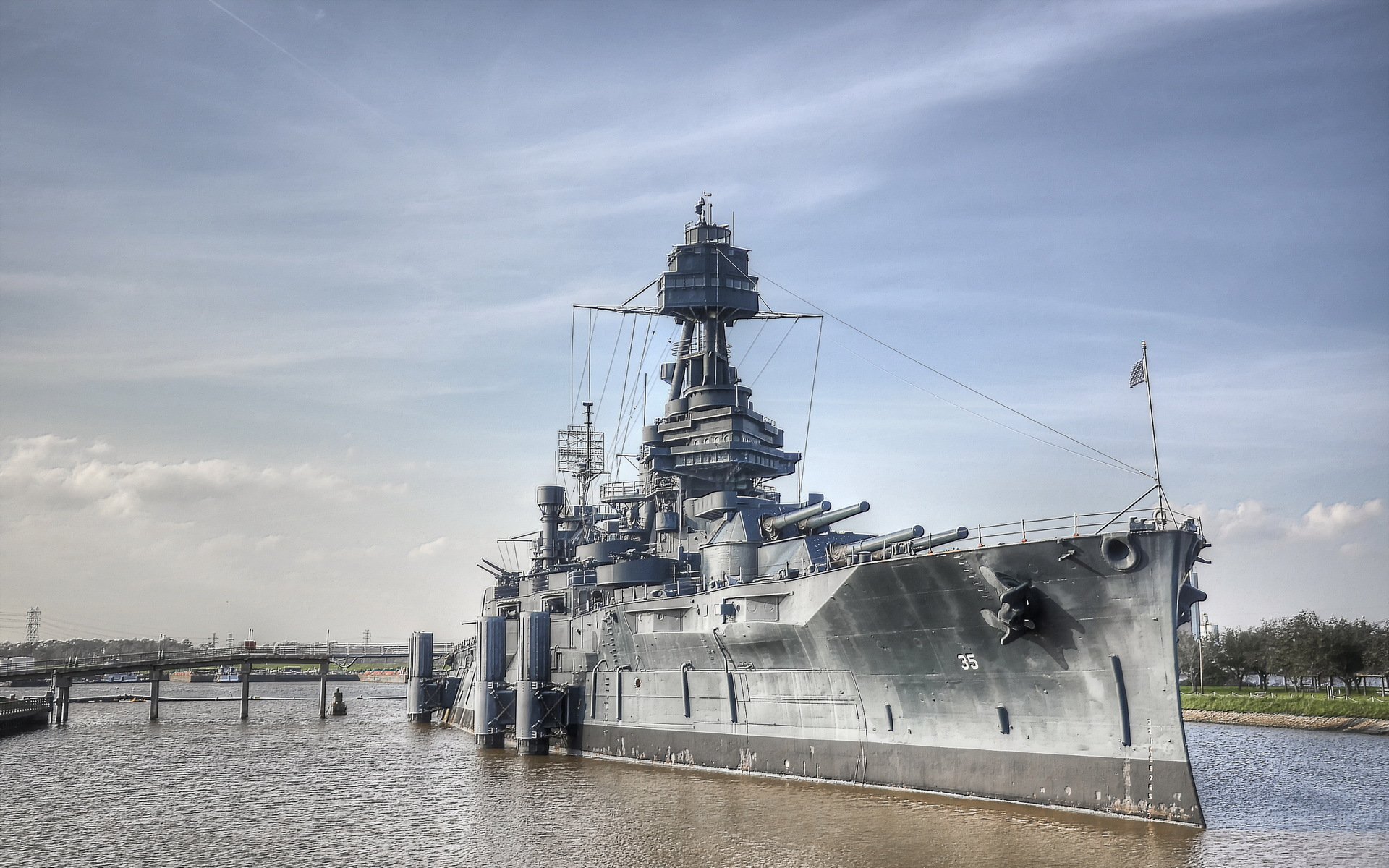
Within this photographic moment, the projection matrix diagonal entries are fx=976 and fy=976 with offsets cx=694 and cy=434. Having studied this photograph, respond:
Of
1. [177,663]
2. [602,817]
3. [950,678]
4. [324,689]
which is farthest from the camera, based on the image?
[324,689]

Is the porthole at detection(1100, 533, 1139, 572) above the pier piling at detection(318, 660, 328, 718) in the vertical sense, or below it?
above

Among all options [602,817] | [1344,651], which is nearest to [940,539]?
[602,817]

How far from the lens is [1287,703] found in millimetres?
44125

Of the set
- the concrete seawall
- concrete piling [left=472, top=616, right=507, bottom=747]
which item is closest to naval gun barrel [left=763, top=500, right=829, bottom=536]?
concrete piling [left=472, top=616, right=507, bottom=747]

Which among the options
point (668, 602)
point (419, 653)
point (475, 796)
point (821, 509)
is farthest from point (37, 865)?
point (419, 653)

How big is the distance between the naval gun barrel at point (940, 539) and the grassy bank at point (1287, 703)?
95.8ft

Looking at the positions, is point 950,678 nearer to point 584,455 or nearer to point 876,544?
point 876,544

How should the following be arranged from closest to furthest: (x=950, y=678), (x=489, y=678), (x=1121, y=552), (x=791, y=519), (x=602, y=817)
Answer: (x=1121, y=552), (x=950, y=678), (x=602, y=817), (x=791, y=519), (x=489, y=678)

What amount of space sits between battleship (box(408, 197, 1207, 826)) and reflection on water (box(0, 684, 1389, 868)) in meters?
0.98

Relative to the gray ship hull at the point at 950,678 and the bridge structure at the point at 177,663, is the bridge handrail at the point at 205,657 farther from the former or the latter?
the gray ship hull at the point at 950,678

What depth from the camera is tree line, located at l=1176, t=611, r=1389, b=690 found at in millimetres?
46875

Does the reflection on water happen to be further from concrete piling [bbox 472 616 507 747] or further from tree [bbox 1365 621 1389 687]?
tree [bbox 1365 621 1389 687]

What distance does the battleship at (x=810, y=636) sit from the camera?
18859mm

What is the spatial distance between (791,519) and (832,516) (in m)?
1.85
